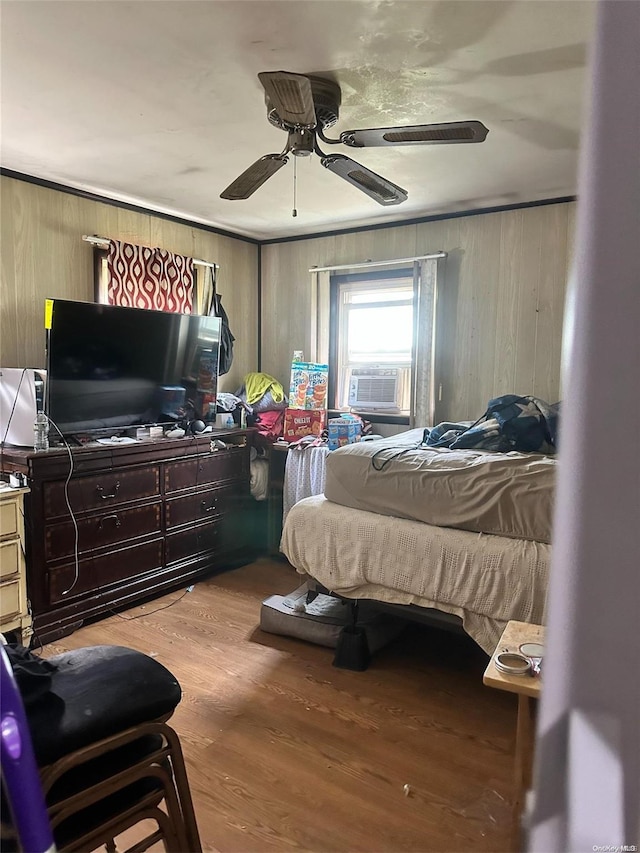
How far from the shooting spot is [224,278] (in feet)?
14.5

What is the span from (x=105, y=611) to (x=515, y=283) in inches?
125

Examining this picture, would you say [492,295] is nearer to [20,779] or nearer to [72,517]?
[72,517]

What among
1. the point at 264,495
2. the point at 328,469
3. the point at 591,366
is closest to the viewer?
the point at 591,366

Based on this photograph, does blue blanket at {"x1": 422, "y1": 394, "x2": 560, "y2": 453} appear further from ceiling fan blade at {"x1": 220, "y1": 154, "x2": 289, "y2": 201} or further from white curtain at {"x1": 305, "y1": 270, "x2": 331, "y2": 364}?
white curtain at {"x1": 305, "y1": 270, "x2": 331, "y2": 364}

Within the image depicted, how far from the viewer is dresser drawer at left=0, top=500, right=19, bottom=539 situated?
255cm

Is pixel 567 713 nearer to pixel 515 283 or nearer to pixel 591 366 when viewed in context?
pixel 591 366

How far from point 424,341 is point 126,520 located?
2.25m

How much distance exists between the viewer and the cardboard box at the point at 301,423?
4027 mm

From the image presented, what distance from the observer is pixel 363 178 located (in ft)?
7.44

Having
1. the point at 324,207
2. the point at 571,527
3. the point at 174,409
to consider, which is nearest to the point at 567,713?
the point at 571,527

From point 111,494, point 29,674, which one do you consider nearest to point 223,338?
point 111,494

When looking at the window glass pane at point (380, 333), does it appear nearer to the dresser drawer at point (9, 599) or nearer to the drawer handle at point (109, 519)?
the drawer handle at point (109, 519)

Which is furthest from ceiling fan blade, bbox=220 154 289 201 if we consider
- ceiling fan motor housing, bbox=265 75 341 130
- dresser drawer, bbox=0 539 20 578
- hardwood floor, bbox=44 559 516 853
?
hardwood floor, bbox=44 559 516 853

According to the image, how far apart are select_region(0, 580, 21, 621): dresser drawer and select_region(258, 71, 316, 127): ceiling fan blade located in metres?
2.34
